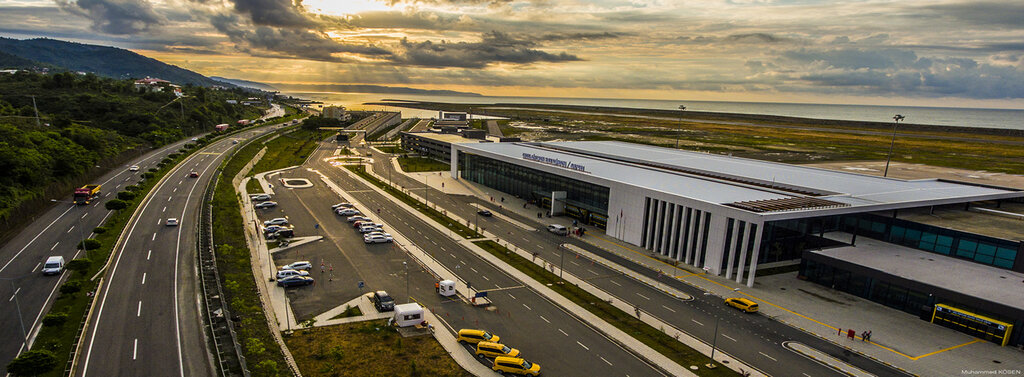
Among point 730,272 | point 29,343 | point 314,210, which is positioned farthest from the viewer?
point 314,210

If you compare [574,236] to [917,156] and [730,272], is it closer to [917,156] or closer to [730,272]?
[730,272]

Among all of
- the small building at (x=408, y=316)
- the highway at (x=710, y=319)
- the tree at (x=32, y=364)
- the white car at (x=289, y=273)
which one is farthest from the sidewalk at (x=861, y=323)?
the tree at (x=32, y=364)

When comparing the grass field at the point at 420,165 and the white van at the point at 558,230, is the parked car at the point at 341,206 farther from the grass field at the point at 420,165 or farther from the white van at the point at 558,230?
the grass field at the point at 420,165

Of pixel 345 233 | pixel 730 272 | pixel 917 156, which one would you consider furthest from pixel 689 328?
pixel 917 156

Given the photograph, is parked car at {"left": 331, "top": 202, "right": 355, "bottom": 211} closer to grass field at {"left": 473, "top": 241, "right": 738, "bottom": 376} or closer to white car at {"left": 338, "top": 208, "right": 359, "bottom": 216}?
white car at {"left": 338, "top": 208, "right": 359, "bottom": 216}

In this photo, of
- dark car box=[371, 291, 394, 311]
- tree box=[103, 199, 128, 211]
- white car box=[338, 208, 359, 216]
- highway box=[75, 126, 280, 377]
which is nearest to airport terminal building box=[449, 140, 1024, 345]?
white car box=[338, 208, 359, 216]
